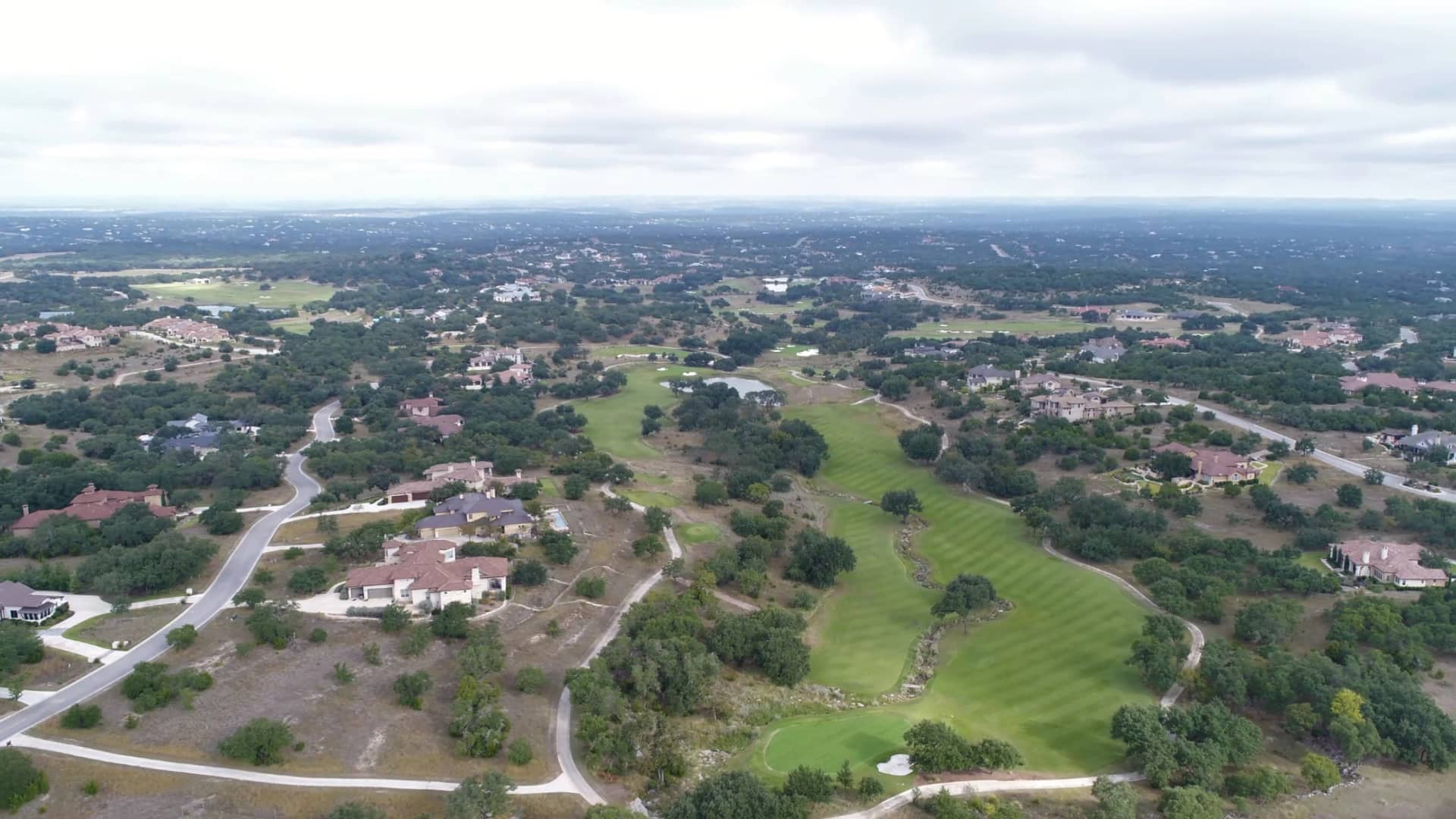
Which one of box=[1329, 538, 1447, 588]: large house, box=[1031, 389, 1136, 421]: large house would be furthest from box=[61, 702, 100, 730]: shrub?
box=[1031, 389, 1136, 421]: large house

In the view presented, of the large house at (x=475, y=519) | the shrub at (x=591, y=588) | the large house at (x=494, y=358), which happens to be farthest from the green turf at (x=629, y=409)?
the shrub at (x=591, y=588)

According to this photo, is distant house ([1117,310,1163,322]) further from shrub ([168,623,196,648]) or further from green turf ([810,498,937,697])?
shrub ([168,623,196,648])

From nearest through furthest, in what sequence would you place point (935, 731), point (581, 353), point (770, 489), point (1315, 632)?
1. point (935, 731)
2. point (1315, 632)
3. point (770, 489)
4. point (581, 353)

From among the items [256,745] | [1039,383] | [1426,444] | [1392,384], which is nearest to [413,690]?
[256,745]

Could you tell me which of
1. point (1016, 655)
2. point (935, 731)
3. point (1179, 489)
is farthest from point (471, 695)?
point (1179, 489)

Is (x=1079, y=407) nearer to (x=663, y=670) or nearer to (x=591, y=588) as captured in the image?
(x=591, y=588)

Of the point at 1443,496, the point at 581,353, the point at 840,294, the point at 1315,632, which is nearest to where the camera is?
the point at 1315,632

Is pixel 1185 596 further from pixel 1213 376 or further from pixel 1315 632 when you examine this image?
pixel 1213 376
